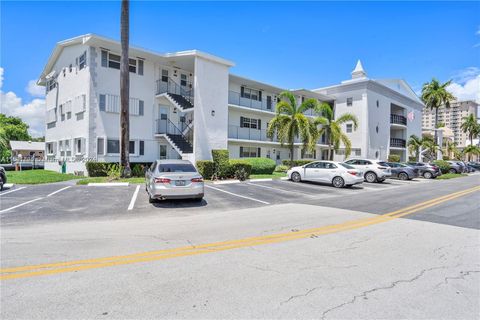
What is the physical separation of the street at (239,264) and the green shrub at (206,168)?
31.1 feet

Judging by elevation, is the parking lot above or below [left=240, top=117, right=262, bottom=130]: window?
below

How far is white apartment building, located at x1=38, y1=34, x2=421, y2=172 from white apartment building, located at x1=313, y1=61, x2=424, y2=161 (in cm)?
1534

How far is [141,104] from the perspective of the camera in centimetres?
2197

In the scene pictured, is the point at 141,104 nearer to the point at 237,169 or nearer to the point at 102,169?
the point at 102,169

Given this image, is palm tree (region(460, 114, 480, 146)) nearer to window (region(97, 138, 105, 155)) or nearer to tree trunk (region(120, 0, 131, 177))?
tree trunk (region(120, 0, 131, 177))

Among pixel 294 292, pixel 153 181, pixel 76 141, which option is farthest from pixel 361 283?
pixel 76 141

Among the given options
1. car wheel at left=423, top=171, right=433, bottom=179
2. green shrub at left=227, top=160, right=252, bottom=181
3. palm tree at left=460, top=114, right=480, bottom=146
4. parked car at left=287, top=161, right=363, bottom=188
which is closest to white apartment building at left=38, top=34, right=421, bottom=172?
green shrub at left=227, top=160, right=252, bottom=181

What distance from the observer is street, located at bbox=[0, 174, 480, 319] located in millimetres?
3145

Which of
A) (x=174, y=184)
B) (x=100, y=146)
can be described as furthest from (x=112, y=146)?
(x=174, y=184)

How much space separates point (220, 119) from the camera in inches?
929

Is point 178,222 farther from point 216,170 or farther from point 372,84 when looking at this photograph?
point 372,84

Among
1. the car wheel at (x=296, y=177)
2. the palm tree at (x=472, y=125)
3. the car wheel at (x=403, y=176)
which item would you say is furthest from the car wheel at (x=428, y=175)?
the palm tree at (x=472, y=125)

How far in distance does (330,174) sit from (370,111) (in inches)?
910

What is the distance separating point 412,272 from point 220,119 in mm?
20514
